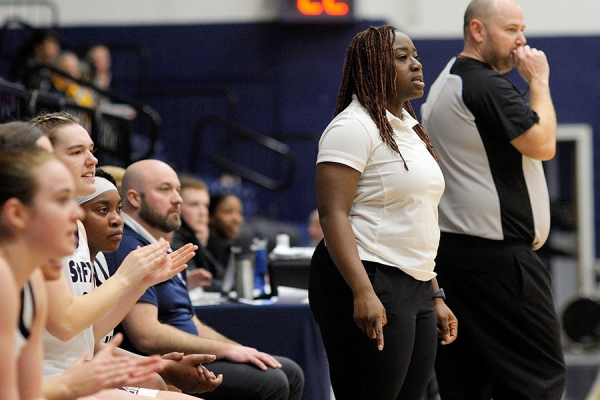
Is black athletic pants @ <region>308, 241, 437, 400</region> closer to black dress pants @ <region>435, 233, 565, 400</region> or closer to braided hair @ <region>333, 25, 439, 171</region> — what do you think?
braided hair @ <region>333, 25, 439, 171</region>

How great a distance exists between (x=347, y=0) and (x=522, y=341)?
7481 mm

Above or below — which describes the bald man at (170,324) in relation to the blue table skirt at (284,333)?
above

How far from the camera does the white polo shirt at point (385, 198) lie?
258 cm

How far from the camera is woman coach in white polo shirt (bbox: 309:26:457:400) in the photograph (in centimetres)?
252

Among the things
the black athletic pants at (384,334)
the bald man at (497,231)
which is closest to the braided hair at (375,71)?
the black athletic pants at (384,334)

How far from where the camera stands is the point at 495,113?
3225 millimetres

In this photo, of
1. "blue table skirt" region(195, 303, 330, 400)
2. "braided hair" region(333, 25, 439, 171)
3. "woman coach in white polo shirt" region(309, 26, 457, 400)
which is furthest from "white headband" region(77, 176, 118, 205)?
"blue table skirt" region(195, 303, 330, 400)

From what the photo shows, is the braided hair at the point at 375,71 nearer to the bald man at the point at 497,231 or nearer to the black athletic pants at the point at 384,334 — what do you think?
the black athletic pants at the point at 384,334

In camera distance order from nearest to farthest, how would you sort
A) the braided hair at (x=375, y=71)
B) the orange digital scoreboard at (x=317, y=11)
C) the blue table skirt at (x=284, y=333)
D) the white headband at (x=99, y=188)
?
the braided hair at (x=375, y=71), the white headband at (x=99, y=188), the blue table skirt at (x=284, y=333), the orange digital scoreboard at (x=317, y=11)

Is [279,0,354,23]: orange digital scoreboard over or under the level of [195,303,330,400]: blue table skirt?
over

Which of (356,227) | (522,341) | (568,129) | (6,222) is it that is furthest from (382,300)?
(568,129)

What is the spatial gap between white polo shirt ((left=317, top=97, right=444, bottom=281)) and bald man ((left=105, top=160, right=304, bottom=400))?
90cm

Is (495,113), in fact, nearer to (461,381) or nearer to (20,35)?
(461,381)

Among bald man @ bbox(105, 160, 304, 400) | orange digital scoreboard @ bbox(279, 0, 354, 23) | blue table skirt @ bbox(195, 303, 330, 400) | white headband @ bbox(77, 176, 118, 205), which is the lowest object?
blue table skirt @ bbox(195, 303, 330, 400)
